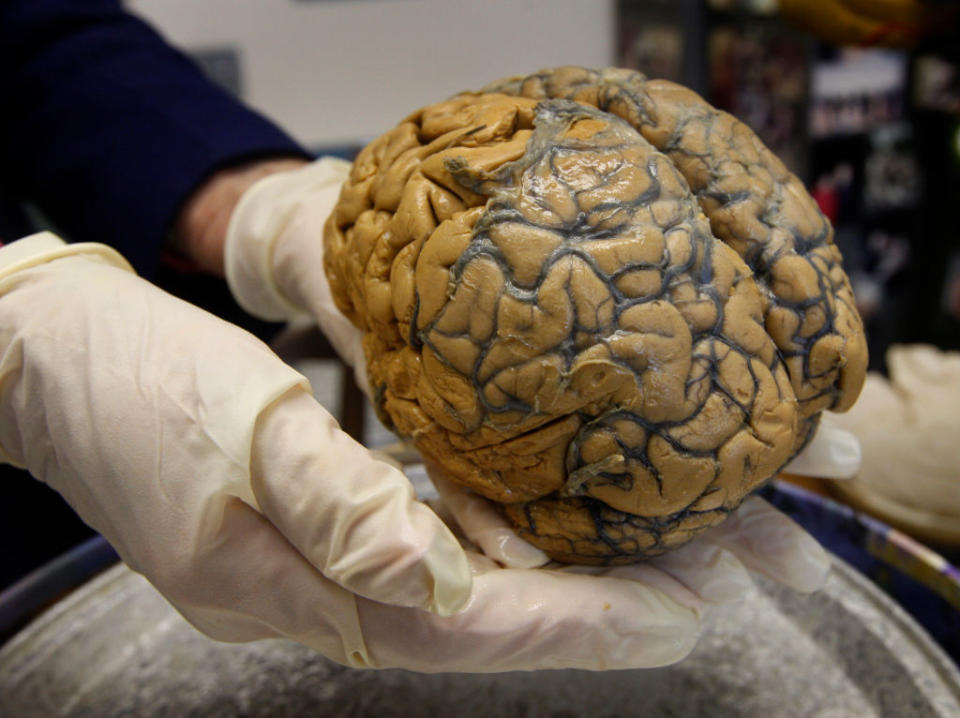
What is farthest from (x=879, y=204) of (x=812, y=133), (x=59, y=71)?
(x=59, y=71)

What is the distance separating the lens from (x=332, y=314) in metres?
1.37

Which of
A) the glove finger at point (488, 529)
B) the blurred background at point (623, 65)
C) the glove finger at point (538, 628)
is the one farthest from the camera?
the blurred background at point (623, 65)

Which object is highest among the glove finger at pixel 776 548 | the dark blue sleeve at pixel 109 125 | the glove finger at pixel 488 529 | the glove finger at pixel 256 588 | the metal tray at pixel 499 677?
the dark blue sleeve at pixel 109 125

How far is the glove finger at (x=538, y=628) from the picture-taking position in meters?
0.93

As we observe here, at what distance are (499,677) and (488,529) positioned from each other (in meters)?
0.33

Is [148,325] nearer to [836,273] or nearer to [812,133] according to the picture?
[836,273]

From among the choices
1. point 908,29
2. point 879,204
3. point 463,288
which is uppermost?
point 908,29

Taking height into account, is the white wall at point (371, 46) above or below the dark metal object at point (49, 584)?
above

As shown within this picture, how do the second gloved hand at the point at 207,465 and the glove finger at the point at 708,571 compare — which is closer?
the second gloved hand at the point at 207,465

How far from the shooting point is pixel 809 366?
0.98 m

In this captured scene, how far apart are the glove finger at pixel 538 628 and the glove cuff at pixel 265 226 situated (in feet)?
2.60

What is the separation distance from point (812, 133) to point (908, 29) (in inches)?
54.5

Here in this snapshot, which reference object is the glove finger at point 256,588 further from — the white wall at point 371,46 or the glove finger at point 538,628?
the white wall at point 371,46

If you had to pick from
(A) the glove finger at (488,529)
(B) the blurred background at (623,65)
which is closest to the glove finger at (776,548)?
(A) the glove finger at (488,529)
